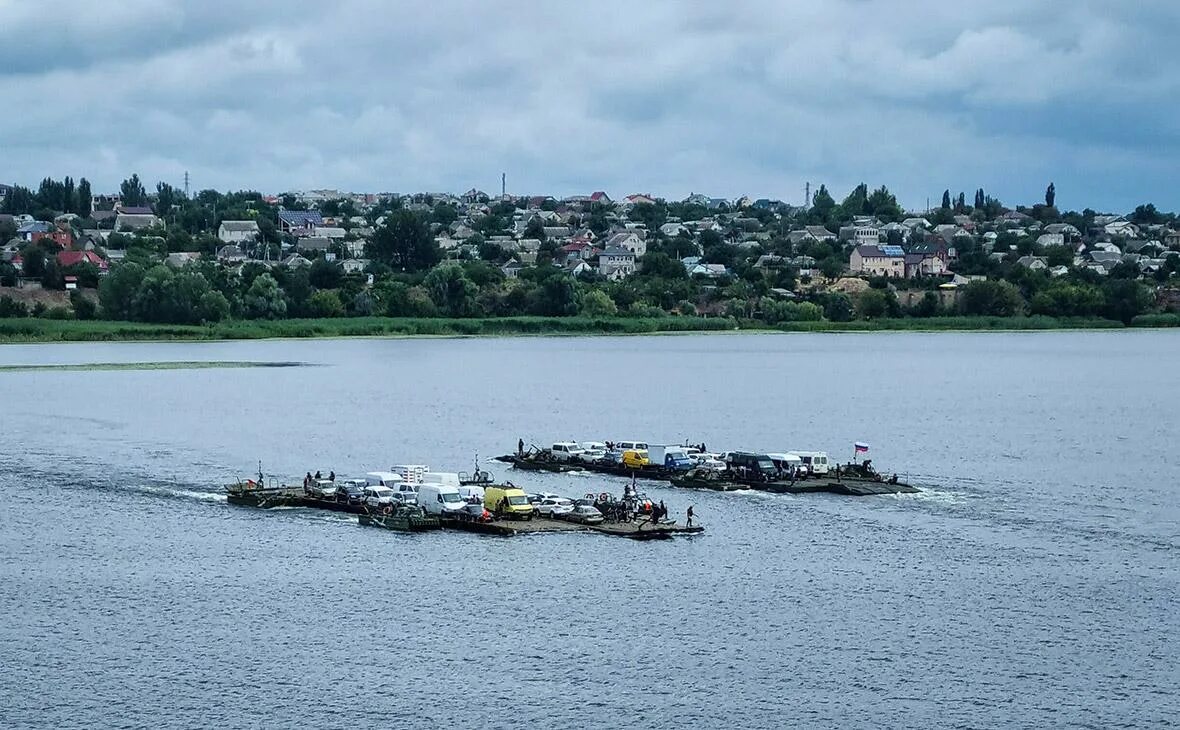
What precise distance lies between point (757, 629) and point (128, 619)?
20.2 m

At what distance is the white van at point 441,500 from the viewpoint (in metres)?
68.6

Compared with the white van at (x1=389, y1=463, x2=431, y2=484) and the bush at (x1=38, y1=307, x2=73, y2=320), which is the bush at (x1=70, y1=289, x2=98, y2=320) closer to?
the bush at (x1=38, y1=307, x2=73, y2=320)

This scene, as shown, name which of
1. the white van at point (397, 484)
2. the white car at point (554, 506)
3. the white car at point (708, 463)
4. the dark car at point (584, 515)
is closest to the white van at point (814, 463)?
the white car at point (708, 463)

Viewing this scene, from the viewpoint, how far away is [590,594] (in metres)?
55.3

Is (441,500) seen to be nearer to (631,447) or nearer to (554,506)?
(554,506)

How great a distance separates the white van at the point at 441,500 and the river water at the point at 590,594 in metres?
2.43

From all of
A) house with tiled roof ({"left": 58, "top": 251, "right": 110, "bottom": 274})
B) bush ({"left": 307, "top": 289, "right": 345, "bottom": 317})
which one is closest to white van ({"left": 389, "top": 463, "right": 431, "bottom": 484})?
bush ({"left": 307, "top": 289, "right": 345, "bottom": 317})

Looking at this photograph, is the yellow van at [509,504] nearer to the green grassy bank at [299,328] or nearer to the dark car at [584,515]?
the dark car at [584,515]

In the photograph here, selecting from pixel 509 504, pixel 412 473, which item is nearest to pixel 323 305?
pixel 412 473

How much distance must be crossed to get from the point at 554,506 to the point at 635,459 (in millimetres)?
14378

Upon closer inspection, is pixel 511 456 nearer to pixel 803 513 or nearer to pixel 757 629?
pixel 803 513

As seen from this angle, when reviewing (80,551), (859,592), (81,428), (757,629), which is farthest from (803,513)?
(81,428)

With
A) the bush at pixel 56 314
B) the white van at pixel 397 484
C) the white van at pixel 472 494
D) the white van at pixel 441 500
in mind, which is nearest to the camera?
the white van at pixel 441 500

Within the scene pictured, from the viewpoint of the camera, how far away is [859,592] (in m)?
56.0
